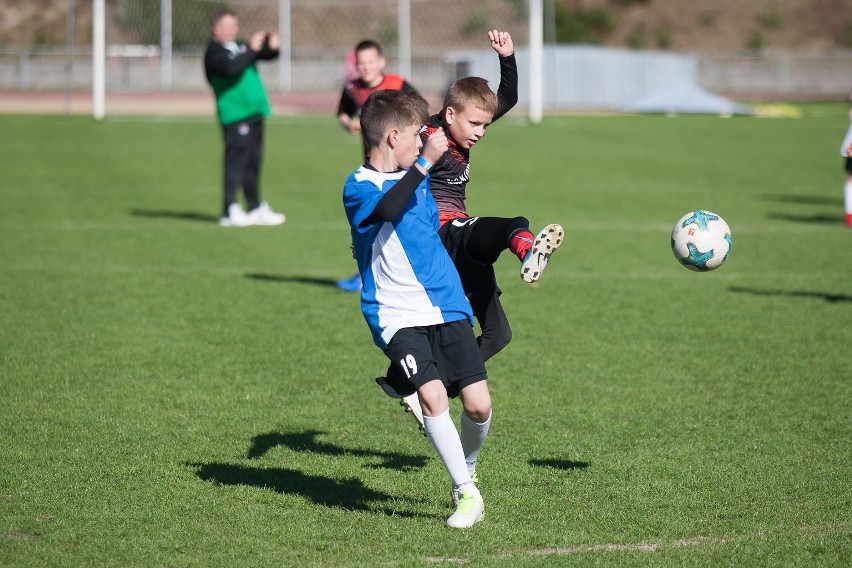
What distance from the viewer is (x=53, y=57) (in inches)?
1842

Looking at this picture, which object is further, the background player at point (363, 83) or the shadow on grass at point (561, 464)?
the background player at point (363, 83)

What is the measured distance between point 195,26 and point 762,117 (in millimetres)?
18639

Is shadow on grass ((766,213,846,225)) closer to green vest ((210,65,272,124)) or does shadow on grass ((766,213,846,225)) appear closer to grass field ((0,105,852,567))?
grass field ((0,105,852,567))

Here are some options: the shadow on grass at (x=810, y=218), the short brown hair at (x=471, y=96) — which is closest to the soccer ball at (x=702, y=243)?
the short brown hair at (x=471, y=96)

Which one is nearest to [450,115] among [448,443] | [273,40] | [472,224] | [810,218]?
[472,224]

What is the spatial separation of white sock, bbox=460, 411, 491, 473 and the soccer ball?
1598 millimetres

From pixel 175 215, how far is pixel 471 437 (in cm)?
1089

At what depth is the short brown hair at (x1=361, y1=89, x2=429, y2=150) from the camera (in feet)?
15.1

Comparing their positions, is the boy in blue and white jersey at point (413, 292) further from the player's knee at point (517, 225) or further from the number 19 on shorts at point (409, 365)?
the player's knee at point (517, 225)

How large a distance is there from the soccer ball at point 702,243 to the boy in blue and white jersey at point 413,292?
1650mm

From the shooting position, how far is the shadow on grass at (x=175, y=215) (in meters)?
14.9

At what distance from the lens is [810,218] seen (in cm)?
1516

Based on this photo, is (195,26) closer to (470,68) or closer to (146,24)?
(146,24)

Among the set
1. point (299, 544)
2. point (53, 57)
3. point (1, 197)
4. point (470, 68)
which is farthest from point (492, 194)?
point (53, 57)
